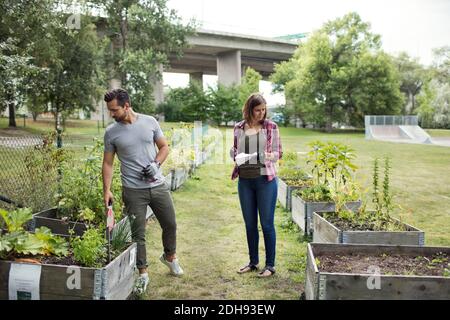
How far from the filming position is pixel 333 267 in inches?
150

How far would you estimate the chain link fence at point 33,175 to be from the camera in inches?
224

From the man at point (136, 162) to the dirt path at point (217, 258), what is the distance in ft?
1.70

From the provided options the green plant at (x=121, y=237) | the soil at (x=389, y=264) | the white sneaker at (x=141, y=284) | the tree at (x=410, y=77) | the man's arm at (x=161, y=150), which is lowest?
the white sneaker at (x=141, y=284)

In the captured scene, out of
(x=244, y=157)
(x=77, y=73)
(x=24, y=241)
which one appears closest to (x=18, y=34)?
(x=244, y=157)

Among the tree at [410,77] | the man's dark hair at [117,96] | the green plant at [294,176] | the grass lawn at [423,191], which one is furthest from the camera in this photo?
the tree at [410,77]

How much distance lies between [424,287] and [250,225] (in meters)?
1.82

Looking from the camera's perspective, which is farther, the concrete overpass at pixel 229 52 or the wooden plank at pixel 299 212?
the concrete overpass at pixel 229 52

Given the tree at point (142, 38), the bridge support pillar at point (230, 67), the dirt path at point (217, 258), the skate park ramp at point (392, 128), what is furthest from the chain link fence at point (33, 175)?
the bridge support pillar at point (230, 67)

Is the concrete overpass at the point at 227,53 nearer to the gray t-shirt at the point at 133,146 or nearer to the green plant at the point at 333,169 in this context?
the green plant at the point at 333,169

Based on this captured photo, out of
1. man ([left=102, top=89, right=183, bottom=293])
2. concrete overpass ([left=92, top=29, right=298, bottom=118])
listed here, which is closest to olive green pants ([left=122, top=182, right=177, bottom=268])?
man ([left=102, top=89, right=183, bottom=293])

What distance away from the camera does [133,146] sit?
4.04 metres

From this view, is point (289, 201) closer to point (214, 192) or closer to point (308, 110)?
point (214, 192)

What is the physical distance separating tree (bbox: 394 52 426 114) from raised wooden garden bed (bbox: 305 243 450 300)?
200ft

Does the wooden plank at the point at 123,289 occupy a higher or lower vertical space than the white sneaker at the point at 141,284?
higher
